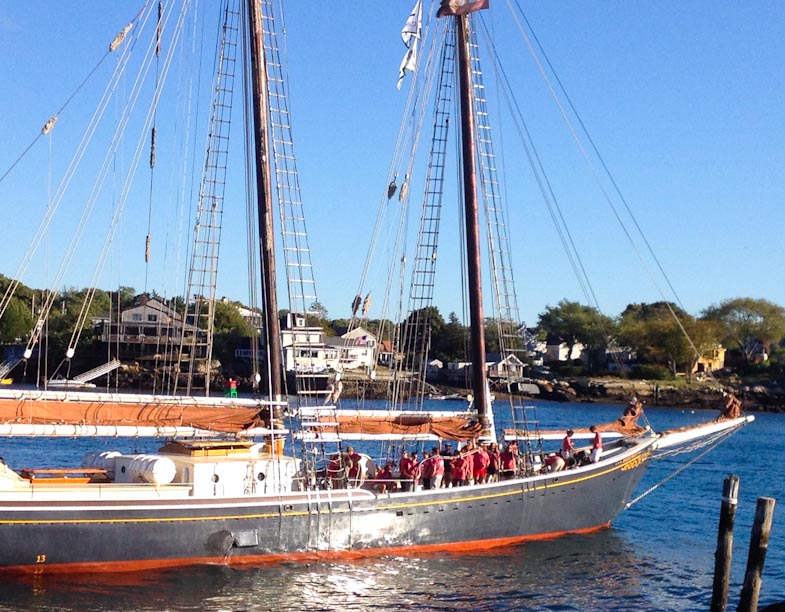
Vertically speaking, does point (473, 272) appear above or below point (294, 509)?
above

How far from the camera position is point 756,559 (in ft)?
67.8

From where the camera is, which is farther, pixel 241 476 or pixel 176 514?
pixel 241 476

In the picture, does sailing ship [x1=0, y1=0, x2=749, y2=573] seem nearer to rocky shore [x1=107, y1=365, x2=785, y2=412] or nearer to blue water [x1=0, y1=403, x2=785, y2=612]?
blue water [x1=0, y1=403, x2=785, y2=612]

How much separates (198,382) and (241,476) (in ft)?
275

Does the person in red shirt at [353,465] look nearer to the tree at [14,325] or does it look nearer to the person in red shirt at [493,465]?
the person in red shirt at [493,465]

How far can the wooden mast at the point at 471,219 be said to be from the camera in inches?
1341

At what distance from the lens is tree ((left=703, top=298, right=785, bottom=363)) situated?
158 metres

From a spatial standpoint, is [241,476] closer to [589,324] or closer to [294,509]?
[294,509]

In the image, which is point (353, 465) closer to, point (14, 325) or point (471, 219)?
point (471, 219)

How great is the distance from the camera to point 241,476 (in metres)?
28.0

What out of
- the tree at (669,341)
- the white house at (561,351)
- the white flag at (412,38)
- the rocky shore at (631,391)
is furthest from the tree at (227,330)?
the white flag at (412,38)

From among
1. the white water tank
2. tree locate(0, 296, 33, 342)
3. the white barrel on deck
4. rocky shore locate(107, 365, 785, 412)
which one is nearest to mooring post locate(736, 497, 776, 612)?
the white barrel on deck

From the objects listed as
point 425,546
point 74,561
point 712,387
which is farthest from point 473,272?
point 712,387

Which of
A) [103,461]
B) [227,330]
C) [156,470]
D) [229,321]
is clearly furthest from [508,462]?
[229,321]
